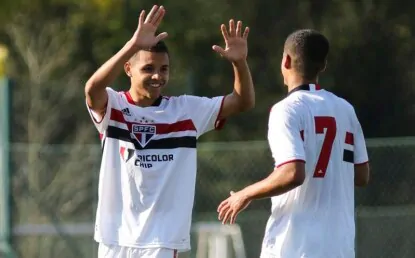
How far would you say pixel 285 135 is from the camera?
17.5 ft

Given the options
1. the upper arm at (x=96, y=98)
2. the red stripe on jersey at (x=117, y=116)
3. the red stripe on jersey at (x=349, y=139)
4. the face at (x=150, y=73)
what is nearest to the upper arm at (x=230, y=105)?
the face at (x=150, y=73)

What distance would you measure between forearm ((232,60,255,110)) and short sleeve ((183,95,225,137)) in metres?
0.12

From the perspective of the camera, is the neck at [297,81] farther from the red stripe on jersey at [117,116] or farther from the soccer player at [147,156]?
the red stripe on jersey at [117,116]

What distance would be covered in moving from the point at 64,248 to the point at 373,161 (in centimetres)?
281

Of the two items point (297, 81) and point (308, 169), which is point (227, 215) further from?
point (297, 81)

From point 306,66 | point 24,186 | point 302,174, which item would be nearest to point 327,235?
point 302,174

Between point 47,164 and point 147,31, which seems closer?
point 147,31

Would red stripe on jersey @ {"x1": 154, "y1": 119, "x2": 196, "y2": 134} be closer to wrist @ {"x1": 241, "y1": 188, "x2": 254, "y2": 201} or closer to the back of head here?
the back of head

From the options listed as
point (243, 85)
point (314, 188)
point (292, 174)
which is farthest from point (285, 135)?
point (243, 85)

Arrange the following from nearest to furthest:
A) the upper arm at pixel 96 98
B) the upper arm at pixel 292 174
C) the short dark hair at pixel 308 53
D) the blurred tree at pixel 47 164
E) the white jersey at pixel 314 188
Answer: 1. the upper arm at pixel 292 174
2. the white jersey at pixel 314 188
3. the short dark hair at pixel 308 53
4. the upper arm at pixel 96 98
5. the blurred tree at pixel 47 164

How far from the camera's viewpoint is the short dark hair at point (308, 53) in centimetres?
553

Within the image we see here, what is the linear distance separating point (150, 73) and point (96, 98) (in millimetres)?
348

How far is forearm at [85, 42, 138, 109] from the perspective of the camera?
5.89 meters

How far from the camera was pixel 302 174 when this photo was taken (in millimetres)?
5258
